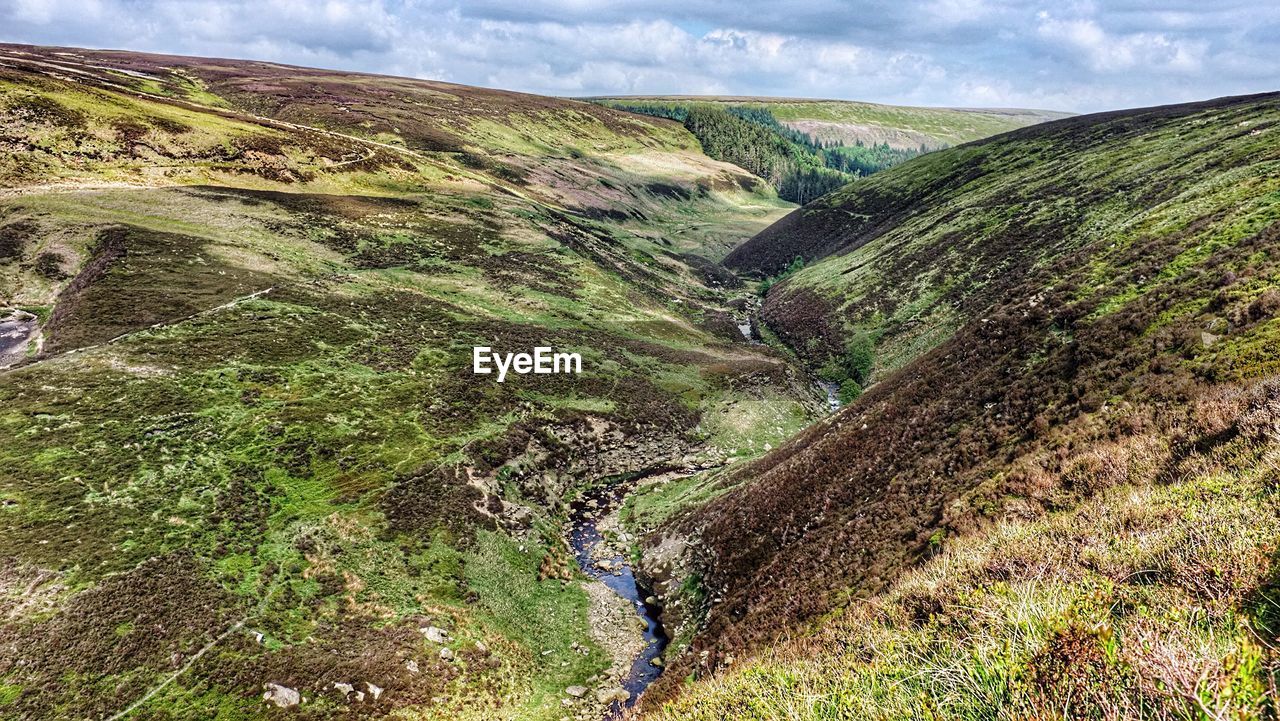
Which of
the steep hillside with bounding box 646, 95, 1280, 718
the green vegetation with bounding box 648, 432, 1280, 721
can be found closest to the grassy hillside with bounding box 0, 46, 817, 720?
the steep hillside with bounding box 646, 95, 1280, 718

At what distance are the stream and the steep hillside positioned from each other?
193 centimetres

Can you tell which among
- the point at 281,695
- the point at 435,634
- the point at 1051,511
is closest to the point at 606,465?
the point at 435,634

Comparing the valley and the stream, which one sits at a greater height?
the valley

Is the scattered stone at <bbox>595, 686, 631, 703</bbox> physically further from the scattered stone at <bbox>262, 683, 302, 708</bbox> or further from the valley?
the scattered stone at <bbox>262, 683, 302, 708</bbox>

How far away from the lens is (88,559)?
70.0 feet

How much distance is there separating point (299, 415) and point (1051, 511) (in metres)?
36.9

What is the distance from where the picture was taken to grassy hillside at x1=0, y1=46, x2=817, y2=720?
2048cm

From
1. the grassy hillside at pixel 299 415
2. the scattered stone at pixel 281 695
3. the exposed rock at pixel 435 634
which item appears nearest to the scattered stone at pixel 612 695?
the grassy hillside at pixel 299 415

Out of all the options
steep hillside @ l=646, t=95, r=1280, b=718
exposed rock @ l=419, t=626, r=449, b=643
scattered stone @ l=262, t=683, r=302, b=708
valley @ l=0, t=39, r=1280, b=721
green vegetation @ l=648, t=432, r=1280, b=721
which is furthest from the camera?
exposed rock @ l=419, t=626, r=449, b=643

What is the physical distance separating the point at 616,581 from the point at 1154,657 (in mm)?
27608

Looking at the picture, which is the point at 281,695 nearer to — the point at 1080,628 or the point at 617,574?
the point at 617,574

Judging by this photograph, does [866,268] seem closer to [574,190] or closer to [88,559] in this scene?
[574,190]

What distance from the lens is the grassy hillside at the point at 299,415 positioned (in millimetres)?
20484

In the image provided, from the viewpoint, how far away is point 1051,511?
14.6 m
